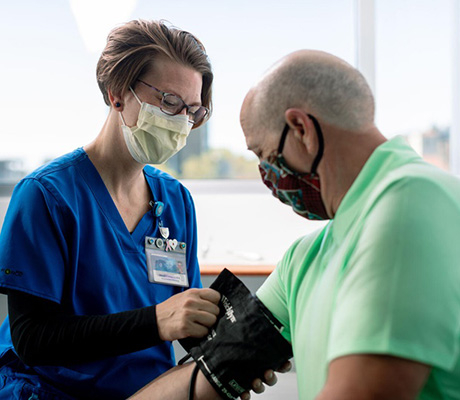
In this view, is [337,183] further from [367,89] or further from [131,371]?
[131,371]

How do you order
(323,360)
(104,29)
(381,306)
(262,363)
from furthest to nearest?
(104,29)
(262,363)
(323,360)
(381,306)

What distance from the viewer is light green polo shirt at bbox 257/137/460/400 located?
2.16ft

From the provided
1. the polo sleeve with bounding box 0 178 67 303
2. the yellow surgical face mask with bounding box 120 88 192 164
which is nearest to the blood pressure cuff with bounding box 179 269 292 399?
the polo sleeve with bounding box 0 178 67 303

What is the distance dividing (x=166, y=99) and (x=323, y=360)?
841 mm

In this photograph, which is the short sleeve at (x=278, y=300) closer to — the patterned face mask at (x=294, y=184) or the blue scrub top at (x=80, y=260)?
the patterned face mask at (x=294, y=184)

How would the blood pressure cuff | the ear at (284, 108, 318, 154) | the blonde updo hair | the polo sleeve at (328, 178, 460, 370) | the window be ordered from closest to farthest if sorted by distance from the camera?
the polo sleeve at (328, 178, 460, 370)
the ear at (284, 108, 318, 154)
the blood pressure cuff
the blonde updo hair
the window

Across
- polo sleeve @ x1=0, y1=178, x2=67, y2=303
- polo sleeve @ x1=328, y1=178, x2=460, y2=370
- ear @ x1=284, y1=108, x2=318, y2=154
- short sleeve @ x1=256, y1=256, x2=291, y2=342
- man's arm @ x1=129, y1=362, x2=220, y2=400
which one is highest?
ear @ x1=284, y1=108, x2=318, y2=154

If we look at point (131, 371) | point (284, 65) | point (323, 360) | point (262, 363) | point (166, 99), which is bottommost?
point (131, 371)

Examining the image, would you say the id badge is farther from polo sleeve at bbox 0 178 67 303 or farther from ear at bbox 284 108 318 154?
ear at bbox 284 108 318 154

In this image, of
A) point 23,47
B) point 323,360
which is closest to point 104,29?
point 23,47

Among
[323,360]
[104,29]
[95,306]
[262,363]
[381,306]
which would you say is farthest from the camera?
[104,29]

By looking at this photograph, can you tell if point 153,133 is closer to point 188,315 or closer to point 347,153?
point 188,315

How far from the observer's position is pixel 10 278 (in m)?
1.22

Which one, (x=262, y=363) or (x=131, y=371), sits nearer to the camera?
(x=262, y=363)
